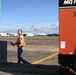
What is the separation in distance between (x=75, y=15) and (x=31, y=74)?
133 inches

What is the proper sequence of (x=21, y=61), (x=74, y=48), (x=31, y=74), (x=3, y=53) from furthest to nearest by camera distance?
(x=21, y=61) < (x=3, y=53) < (x=31, y=74) < (x=74, y=48)

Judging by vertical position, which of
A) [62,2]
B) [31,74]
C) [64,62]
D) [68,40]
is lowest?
[31,74]

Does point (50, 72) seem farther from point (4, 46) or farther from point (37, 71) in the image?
point (4, 46)

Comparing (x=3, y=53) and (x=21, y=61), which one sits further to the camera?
(x=21, y=61)

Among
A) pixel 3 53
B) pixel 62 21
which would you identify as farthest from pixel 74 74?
pixel 3 53

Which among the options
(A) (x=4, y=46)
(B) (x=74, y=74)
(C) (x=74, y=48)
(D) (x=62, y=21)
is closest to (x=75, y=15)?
(D) (x=62, y=21)

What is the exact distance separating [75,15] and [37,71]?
3.77 meters

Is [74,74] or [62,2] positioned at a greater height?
[62,2]

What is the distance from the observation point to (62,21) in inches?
338

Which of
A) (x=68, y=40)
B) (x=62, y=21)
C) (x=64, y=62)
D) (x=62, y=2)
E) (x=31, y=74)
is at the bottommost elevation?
(x=31, y=74)

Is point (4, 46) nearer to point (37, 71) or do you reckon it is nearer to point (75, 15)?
point (37, 71)

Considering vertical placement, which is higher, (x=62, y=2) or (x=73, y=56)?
(x=62, y=2)

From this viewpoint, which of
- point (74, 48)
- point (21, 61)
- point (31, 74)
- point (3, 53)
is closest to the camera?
point (74, 48)

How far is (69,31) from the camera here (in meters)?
8.52
